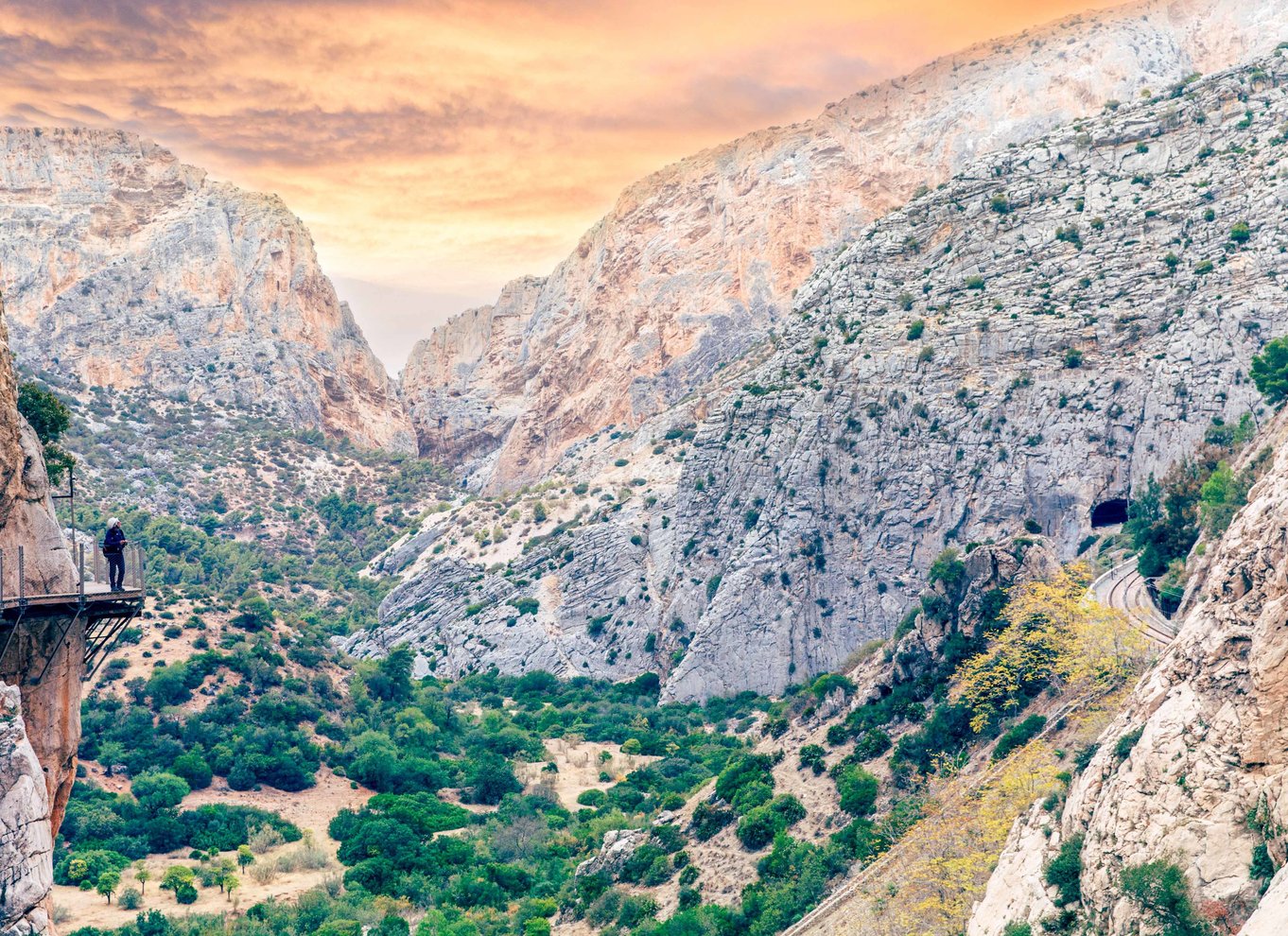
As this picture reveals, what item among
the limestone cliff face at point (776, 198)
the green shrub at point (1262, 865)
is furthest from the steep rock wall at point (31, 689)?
the limestone cliff face at point (776, 198)

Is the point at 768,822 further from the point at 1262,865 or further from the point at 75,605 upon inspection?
the point at 75,605

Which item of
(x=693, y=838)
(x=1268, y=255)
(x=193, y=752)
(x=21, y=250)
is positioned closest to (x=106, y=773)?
(x=193, y=752)

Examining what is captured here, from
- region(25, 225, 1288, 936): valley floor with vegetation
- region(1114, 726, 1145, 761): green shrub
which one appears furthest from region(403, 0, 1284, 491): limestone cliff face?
region(1114, 726, 1145, 761): green shrub

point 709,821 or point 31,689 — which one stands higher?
point 31,689

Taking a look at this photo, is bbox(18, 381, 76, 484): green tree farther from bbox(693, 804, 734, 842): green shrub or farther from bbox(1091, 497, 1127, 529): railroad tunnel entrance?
bbox(1091, 497, 1127, 529): railroad tunnel entrance

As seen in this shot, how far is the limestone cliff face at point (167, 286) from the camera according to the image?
130000 millimetres

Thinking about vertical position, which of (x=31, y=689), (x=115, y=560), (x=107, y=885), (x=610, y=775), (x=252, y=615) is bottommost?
(x=610, y=775)

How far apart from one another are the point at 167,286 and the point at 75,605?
12846 centimetres

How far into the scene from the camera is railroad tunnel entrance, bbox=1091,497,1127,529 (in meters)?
60.0

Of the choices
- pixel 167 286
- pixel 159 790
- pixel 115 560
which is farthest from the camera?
pixel 167 286

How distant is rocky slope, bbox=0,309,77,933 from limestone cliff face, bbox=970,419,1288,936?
14046mm

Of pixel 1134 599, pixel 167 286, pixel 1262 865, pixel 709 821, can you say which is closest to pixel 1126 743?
pixel 1262 865

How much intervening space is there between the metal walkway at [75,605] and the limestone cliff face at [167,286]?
113657mm

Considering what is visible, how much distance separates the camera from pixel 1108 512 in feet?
199
